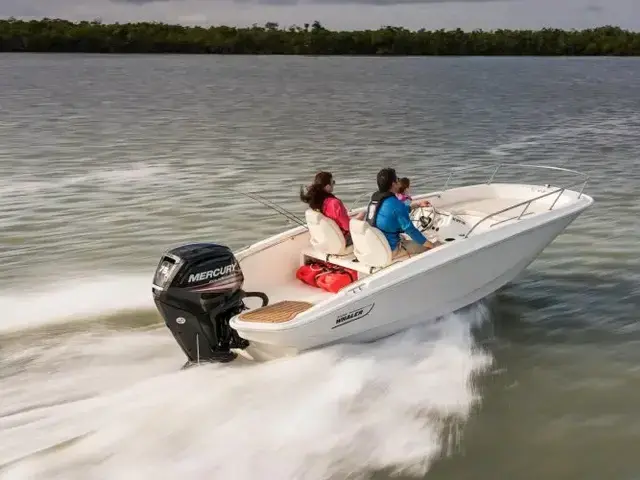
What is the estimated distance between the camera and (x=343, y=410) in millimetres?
5328

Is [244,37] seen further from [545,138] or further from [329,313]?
[329,313]

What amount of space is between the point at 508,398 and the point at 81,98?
27428 mm

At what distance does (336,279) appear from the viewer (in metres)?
6.53

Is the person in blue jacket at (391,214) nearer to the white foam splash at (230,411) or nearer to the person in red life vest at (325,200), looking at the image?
the person in red life vest at (325,200)

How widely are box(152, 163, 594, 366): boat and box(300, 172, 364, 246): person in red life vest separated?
87 millimetres

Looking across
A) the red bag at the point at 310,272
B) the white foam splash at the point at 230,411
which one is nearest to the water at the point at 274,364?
the white foam splash at the point at 230,411

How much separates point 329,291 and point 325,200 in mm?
744

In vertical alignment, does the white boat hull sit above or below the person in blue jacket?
below

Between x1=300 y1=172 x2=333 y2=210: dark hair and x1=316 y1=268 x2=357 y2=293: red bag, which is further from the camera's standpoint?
x1=316 y1=268 x2=357 y2=293: red bag

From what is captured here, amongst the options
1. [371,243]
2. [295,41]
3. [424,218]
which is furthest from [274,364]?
[295,41]

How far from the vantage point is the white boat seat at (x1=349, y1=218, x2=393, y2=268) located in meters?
6.16

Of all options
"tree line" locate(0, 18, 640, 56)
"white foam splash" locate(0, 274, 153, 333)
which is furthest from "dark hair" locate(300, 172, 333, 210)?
"tree line" locate(0, 18, 640, 56)

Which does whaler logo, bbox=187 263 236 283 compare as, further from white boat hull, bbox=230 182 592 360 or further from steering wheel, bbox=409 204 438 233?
steering wheel, bbox=409 204 438 233

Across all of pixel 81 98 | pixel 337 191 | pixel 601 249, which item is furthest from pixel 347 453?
pixel 81 98
